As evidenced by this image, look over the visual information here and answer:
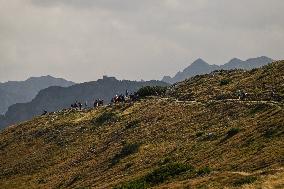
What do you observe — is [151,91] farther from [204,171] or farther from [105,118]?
[204,171]

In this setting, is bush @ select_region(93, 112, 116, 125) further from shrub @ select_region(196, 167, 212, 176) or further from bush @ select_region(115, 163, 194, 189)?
shrub @ select_region(196, 167, 212, 176)

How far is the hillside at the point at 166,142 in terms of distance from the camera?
40.0m

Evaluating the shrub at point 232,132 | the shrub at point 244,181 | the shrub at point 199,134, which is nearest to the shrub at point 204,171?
the shrub at point 244,181

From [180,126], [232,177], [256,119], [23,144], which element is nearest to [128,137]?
[180,126]

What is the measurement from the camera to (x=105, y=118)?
95.1 metres

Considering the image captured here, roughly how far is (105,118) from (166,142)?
1275 inches

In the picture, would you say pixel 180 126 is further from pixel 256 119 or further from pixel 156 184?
pixel 156 184

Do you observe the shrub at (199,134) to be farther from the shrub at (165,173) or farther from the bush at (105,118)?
the bush at (105,118)

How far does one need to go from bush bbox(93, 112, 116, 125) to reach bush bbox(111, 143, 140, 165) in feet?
81.5

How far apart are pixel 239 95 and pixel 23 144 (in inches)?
1890

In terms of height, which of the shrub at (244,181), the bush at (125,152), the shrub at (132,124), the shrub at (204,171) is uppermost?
the shrub at (132,124)

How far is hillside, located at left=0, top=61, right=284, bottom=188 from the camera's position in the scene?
40031 mm

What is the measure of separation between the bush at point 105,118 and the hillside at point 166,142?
289 millimetres

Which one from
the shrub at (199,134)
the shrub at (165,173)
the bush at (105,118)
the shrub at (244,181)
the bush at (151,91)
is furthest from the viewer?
the bush at (151,91)
